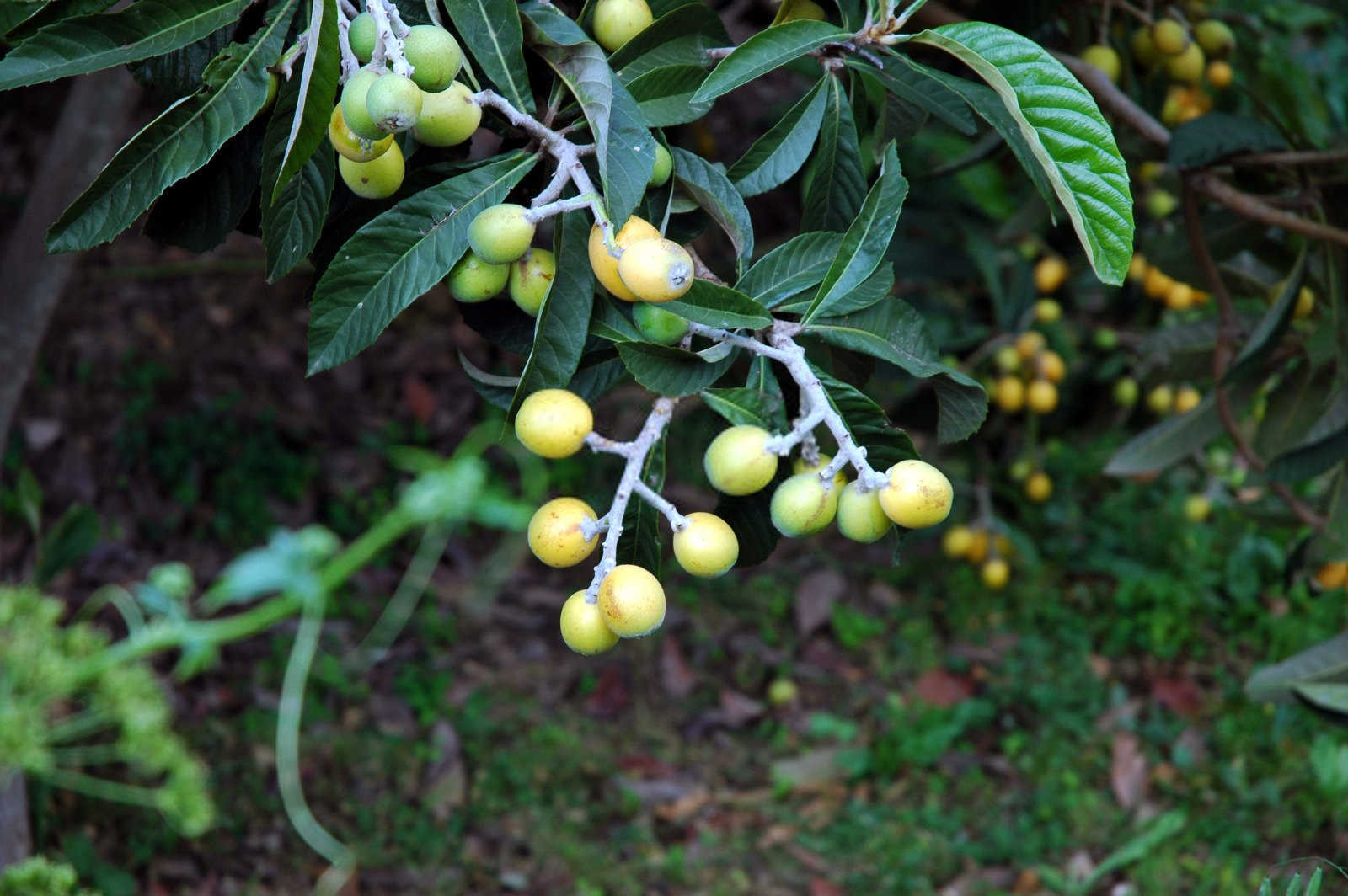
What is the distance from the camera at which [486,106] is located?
951mm

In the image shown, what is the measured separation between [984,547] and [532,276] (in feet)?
8.09

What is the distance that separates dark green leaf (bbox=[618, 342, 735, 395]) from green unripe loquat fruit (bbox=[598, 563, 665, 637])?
0.14 metres

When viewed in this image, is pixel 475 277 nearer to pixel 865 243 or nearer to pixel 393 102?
pixel 393 102

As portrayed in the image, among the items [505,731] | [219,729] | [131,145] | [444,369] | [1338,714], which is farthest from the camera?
[444,369]

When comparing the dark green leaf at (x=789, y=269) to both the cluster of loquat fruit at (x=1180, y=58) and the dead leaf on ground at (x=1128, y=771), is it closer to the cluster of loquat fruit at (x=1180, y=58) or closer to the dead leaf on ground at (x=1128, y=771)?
the cluster of loquat fruit at (x=1180, y=58)

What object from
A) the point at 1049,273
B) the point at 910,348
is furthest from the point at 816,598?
the point at 910,348

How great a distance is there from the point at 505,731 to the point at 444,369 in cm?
137

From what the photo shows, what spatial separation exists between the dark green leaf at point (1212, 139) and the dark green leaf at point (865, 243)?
797 millimetres

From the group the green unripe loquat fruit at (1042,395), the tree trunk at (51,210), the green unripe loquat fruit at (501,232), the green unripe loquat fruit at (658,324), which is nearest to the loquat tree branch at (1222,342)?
the green unripe loquat fruit at (1042,395)

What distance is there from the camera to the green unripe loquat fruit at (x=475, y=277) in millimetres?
929

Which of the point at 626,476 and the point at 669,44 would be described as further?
the point at 669,44

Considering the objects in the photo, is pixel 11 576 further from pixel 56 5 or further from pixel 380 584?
pixel 56 5

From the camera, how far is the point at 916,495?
817mm

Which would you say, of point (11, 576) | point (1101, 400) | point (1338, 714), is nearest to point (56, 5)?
point (1338, 714)
